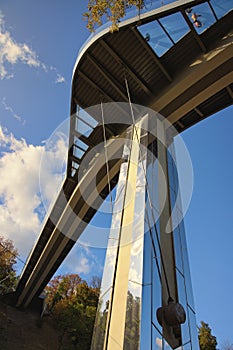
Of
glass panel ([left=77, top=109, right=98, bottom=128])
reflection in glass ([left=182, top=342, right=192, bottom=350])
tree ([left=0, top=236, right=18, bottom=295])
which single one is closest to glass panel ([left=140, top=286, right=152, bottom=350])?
reflection in glass ([left=182, top=342, right=192, bottom=350])

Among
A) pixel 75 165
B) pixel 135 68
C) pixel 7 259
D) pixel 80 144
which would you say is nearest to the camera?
pixel 135 68

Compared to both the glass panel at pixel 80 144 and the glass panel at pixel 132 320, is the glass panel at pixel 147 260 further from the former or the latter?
the glass panel at pixel 80 144

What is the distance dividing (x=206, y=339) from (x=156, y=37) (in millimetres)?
12613

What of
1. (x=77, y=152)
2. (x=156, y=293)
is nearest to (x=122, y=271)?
(x=156, y=293)

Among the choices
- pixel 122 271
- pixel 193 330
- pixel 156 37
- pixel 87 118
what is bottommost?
pixel 193 330

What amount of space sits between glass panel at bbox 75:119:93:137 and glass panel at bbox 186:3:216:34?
13.6 ft

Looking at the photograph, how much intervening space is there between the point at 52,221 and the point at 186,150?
901 cm

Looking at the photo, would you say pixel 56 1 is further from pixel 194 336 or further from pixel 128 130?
pixel 194 336

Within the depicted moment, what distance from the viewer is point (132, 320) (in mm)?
3766

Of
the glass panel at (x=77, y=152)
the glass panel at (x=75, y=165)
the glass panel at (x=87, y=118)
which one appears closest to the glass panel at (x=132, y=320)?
the glass panel at (x=87, y=118)

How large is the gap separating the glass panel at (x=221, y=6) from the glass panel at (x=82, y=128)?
461 cm

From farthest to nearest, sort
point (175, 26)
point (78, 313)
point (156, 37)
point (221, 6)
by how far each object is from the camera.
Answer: point (78, 313) → point (156, 37) → point (175, 26) → point (221, 6)

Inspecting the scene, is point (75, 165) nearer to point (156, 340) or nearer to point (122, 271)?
point (122, 271)

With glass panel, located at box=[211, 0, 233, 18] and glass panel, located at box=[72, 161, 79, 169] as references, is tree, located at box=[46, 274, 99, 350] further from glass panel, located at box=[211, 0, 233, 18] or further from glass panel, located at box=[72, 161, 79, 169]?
glass panel, located at box=[211, 0, 233, 18]
